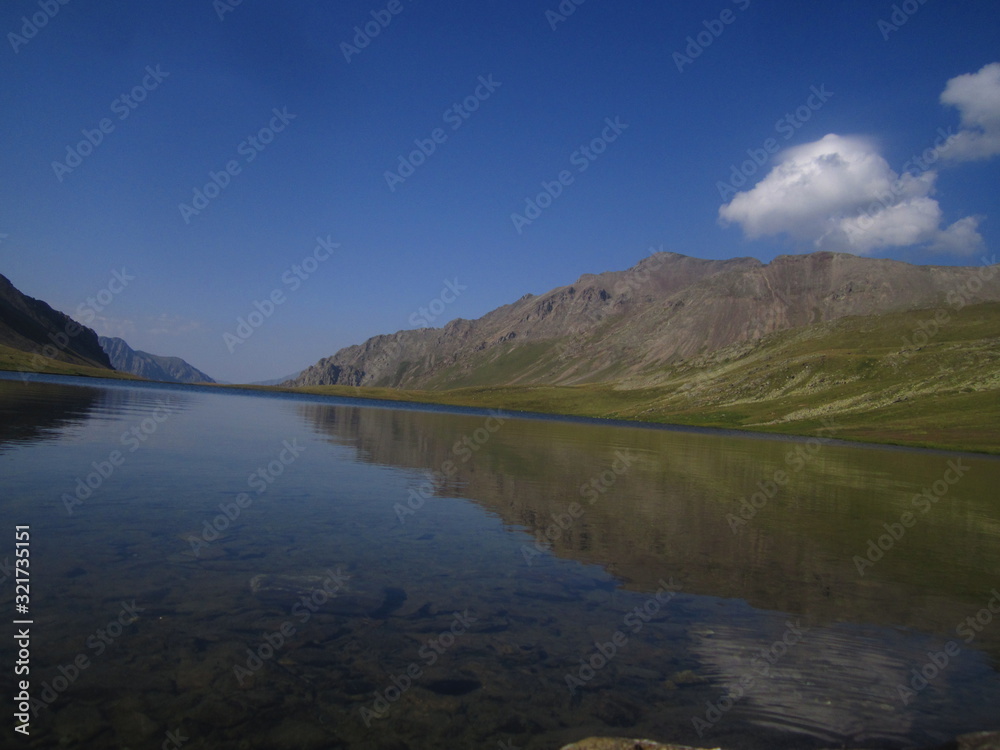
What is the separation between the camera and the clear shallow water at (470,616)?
1012cm

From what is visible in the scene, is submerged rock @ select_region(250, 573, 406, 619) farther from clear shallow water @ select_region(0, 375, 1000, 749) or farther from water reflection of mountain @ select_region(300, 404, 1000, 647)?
water reflection of mountain @ select_region(300, 404, 1000, 647)

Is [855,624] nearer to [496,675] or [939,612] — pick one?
[939,612]

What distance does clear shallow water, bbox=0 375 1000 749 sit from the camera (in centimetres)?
1012

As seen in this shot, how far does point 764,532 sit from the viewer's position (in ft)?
88.9

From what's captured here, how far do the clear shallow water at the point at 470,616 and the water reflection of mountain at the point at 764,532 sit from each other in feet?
0.60

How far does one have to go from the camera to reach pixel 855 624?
16.0m

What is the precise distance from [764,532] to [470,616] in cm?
1782

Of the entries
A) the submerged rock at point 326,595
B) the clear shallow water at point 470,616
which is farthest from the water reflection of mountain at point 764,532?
the submerged rock at point 326,595

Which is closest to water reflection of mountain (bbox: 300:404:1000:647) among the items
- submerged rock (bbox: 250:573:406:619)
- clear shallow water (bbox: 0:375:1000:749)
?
clear shallow water (bbox: 0:375:1000:749)

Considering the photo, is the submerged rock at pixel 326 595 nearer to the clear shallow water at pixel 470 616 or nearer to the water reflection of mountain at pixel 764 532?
the clear shallow water at pixel 470 616

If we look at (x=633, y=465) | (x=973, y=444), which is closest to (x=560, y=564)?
(x=633, y=465)

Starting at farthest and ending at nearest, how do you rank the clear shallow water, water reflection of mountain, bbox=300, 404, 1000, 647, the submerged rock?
water reflection of mountain, bbox=300, 404, 1000, 647 → the submerged rock → the clear shallow water

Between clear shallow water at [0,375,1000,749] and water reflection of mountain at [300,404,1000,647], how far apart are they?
0.18 metres

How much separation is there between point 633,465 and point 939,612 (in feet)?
119
